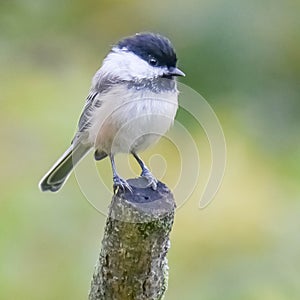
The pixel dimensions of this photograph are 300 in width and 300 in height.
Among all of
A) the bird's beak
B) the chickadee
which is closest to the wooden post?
the chickadee

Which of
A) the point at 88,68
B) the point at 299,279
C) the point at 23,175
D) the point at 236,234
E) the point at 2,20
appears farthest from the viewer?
the point at 2,20

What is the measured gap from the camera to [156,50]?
6.15 ft

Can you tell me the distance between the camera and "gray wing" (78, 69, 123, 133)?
1.96 m

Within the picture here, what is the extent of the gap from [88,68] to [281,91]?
103 cm

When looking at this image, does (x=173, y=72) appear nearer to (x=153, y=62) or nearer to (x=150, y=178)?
(x=153, y=62)

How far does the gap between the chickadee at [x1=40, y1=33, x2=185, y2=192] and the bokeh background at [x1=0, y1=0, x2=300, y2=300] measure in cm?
77

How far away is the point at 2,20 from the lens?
4.42 metres

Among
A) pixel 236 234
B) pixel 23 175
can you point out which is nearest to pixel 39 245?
pixel 23 175

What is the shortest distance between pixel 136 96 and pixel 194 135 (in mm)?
1314

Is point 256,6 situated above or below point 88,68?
above

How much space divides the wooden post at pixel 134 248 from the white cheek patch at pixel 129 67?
425 mm

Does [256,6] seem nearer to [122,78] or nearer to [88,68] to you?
[88,68]

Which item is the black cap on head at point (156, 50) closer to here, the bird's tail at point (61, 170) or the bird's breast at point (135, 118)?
the bird's breast at point (135, 118)

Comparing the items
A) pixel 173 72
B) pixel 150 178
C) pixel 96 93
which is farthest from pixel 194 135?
pixel 150 178
